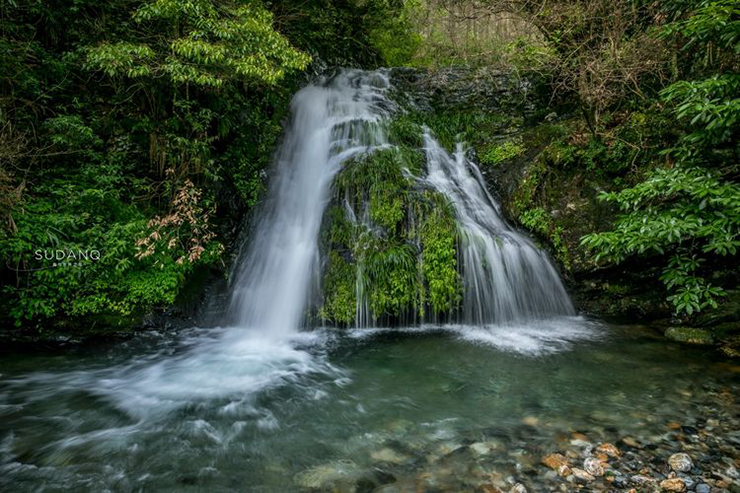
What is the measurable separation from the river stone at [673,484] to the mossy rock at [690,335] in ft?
10.5

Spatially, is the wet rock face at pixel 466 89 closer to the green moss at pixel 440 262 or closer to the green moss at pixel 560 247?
the green moss at pixel 560 247

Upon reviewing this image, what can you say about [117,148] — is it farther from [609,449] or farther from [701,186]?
[701,186]

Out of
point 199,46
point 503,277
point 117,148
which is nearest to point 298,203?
point 199,46

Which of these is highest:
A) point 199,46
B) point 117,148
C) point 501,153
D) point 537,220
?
point 199,46

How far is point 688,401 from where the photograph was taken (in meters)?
3.39

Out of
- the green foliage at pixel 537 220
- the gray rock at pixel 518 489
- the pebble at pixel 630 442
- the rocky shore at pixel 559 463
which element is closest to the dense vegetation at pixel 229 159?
the green foliage at pixel 537 220

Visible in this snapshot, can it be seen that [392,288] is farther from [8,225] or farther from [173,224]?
[8,225]

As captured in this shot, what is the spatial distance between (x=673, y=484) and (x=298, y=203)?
6.32 m

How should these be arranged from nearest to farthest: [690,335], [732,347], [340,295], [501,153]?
1. [732,347]
2. [690,335]
3. [340,295]
4. [501,153]

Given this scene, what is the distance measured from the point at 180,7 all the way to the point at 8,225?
140 inches

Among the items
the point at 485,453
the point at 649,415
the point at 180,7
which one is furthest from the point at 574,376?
the point at 180,7

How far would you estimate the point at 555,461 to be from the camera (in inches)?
104

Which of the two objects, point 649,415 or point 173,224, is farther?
point 173,224

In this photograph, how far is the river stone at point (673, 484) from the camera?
2.32m
